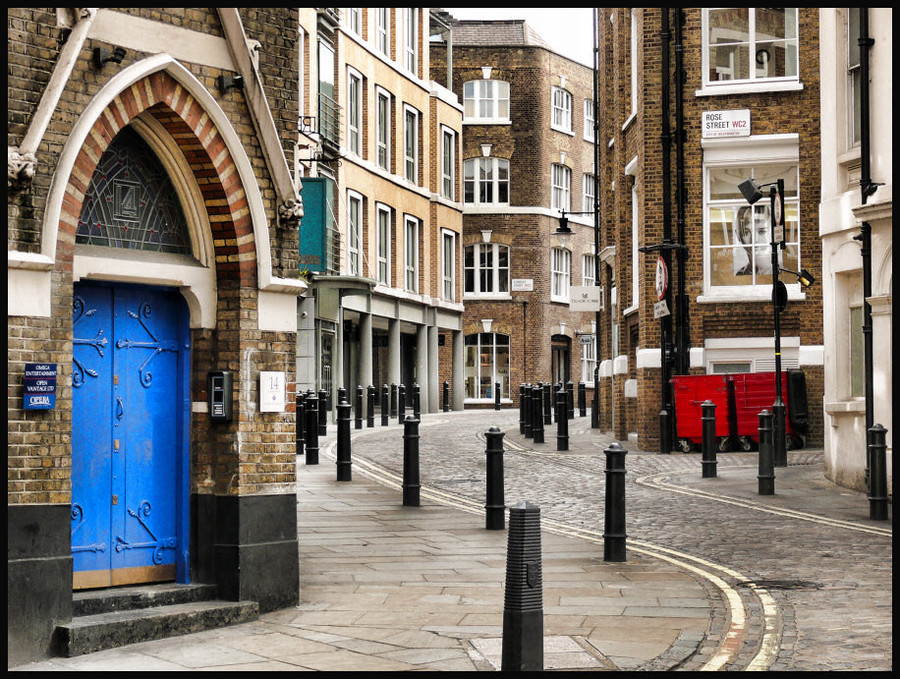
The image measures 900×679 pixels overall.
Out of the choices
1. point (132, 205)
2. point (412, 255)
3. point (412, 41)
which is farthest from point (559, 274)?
point (132, 205)

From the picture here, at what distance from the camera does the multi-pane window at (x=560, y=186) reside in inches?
2232

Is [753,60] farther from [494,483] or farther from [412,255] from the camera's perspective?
[412,255]

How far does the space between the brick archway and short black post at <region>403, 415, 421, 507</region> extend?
18.8 ft

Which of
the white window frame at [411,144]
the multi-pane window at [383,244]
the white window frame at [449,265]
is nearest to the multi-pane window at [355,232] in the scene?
the multi-pane window at [383,244]

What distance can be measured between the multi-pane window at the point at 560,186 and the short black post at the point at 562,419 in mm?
32873

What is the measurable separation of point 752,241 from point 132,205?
1761 cm

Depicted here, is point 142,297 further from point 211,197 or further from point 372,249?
point 372,249

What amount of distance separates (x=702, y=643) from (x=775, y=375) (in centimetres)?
1515

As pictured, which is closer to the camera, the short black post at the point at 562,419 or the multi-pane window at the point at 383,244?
the short black post at the point at 562,419

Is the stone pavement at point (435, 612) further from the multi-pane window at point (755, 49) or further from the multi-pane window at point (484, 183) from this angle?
the multi-pane window at point (484, 183)

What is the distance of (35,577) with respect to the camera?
7.82 metres

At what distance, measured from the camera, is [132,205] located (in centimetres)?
919

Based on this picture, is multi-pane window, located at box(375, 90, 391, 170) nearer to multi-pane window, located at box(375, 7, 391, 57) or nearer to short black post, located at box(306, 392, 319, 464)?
multi-pane window, located at box(375, 7, 391, 57)

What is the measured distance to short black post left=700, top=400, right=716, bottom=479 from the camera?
1828 centimetres
